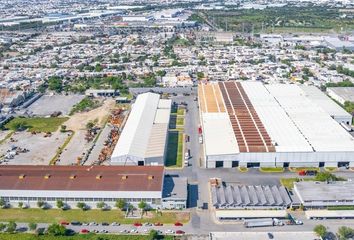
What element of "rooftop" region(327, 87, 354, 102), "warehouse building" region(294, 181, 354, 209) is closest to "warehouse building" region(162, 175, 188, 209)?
"warehouse building" region(294, 181, 354, 209)

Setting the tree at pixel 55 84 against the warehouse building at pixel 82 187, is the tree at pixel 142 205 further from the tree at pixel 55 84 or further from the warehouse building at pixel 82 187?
the tree at pixel 55 84

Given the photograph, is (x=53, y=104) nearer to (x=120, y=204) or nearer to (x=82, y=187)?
(x=82, y=187)

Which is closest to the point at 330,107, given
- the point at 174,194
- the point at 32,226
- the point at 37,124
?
the point at 174,194

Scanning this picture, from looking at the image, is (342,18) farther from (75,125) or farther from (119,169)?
(119,169)

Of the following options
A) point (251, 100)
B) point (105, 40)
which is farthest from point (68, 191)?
point (105, 40)

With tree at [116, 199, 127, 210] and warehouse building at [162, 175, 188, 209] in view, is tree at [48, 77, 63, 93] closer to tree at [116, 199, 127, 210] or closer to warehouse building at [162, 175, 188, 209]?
warehouse building at [162, 175, 188, 209]

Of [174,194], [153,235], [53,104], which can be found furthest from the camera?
[53,104]
